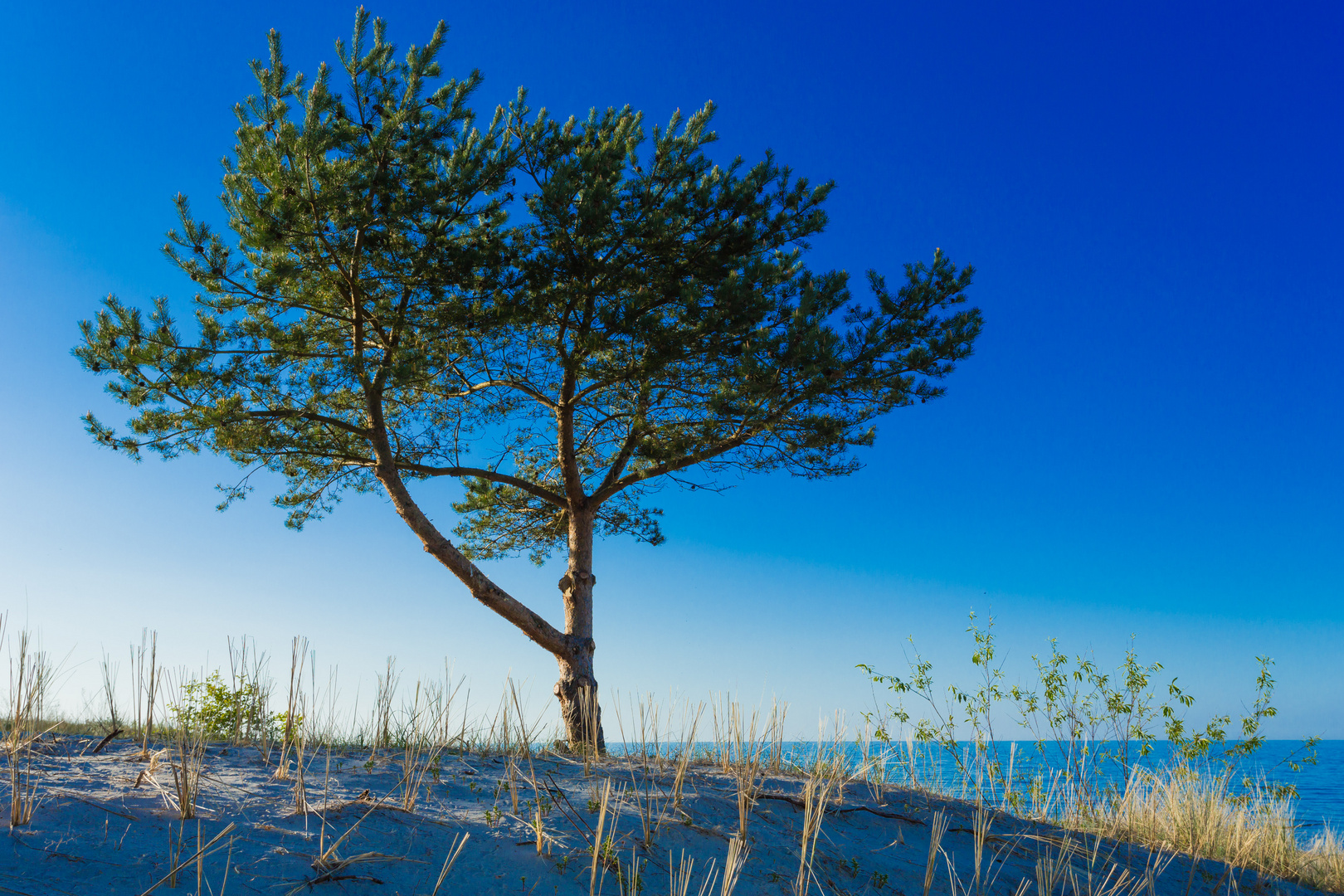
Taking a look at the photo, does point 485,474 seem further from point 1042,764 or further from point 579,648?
point 1042,764

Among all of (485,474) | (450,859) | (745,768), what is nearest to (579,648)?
(485,474)

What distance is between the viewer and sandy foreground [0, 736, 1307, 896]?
3.12 metres

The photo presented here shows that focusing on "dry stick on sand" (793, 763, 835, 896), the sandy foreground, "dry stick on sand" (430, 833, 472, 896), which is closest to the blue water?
"dry stick on sand" (793, 763, 835, 896)

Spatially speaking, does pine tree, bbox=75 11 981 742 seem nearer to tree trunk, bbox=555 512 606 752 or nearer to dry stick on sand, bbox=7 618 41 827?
tree trunk, bbox=555 512 606 752

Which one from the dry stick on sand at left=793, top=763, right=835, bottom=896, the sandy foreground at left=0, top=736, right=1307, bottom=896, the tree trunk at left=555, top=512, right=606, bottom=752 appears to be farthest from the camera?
the tree trunk at left=555, top=512, right=606, bottom=752

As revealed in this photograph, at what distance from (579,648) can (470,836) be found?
18.6ft

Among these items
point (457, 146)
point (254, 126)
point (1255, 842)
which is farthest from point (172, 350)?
point (1255, 842)

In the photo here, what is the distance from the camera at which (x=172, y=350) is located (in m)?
7.71

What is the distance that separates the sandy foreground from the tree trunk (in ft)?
10.1

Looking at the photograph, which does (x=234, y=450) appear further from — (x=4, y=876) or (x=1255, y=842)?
(x=1255, y=842)

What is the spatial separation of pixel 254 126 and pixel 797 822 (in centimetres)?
756

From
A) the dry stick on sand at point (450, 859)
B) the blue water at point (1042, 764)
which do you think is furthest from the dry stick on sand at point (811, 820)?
the dry stick on sand at point (450, 859)

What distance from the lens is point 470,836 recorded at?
3.80 metres

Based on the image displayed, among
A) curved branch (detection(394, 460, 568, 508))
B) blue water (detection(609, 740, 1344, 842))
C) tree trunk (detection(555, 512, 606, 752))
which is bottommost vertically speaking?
blue water (detection(609, 740, 1344, 842))
